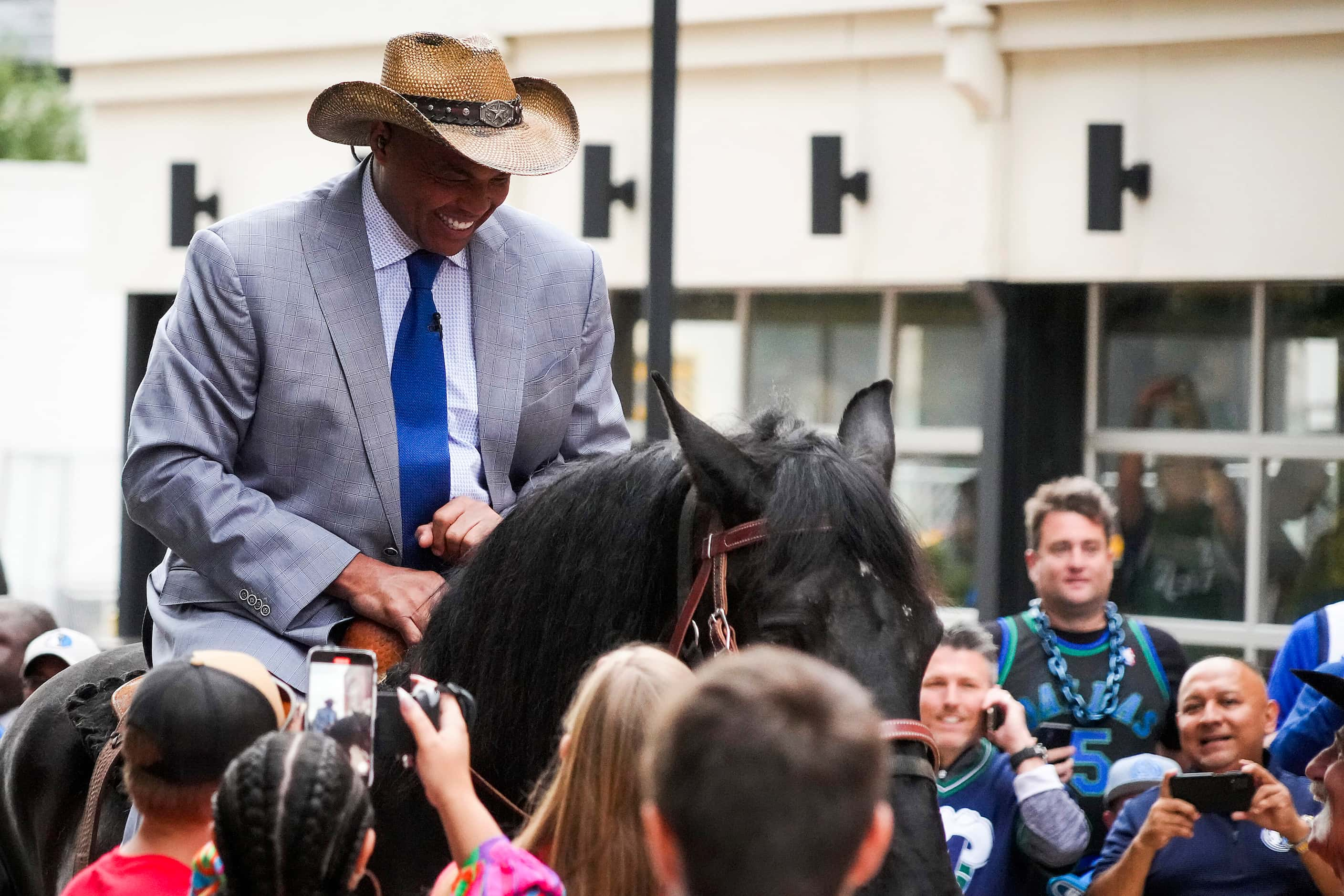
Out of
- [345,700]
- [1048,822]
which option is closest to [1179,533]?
[1048,822]

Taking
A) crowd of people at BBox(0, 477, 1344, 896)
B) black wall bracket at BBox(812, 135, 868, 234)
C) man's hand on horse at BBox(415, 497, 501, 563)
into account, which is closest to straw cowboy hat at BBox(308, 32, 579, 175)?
man's hand on horse at BBox(415, 497, 501, 563)

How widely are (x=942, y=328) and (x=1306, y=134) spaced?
217cm

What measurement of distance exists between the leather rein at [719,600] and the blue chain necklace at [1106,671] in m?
2.39

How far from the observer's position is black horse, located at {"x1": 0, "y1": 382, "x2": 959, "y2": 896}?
271 cm

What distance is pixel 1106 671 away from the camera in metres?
5.16

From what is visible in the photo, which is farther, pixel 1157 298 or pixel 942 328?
pixel 942 328

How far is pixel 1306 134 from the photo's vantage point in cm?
780

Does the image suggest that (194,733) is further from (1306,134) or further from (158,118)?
(158,118)

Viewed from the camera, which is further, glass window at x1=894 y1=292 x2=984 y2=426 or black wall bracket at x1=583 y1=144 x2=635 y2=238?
glass window at x1=894 y1=292 x2=984 y2=426

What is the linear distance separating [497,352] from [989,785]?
6.51 feet

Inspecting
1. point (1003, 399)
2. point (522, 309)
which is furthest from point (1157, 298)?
point (522, 309)

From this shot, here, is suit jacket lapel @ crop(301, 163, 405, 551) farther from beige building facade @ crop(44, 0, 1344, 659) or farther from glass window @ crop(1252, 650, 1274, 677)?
glass window @ crop(1252, 650, 1274, 677)

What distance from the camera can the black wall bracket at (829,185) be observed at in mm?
8688

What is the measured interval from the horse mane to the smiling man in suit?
23cm
